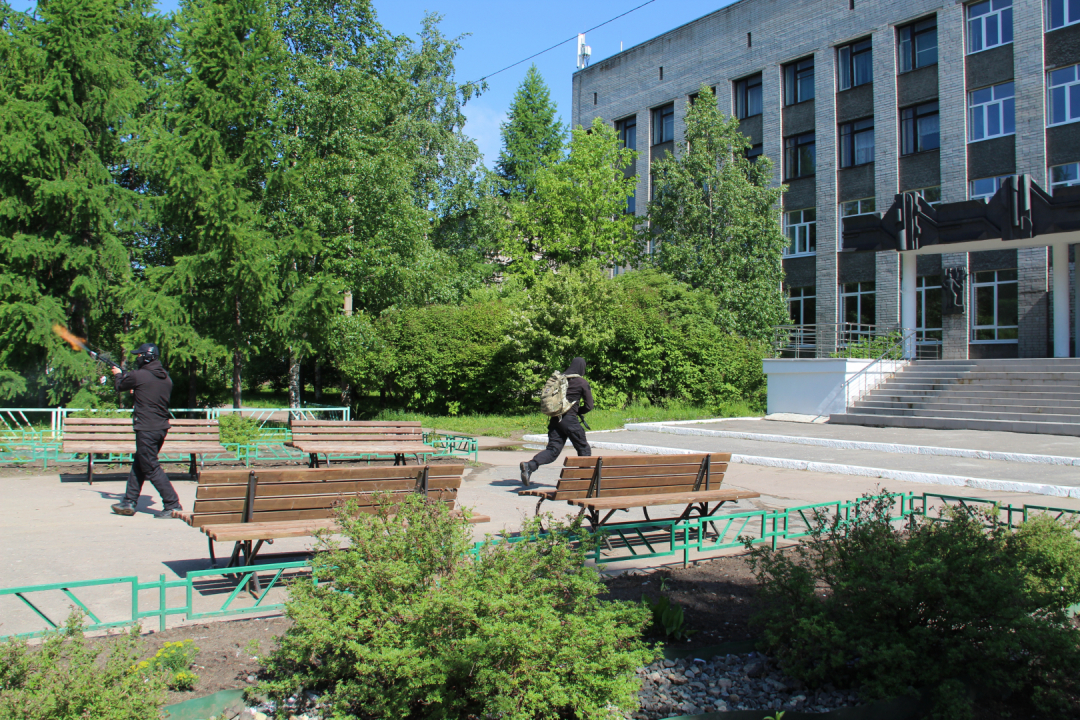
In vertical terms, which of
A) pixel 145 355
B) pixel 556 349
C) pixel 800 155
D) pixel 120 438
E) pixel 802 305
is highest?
pixel 800 155

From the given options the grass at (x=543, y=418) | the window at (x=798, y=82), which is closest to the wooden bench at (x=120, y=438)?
the grass at (x=543, y=418)

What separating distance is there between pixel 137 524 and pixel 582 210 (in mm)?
26675

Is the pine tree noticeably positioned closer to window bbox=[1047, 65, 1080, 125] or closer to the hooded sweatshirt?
the hooded sweatshirt

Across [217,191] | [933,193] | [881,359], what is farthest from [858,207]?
[217,191]

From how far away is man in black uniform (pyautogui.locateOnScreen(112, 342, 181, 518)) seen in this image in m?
8.04

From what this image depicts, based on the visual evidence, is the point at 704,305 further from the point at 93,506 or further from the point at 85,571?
the point at 85,571

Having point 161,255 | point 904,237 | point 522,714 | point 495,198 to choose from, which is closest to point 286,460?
point 522,714

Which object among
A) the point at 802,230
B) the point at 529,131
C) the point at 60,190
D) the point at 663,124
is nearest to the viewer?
the point at 60,190

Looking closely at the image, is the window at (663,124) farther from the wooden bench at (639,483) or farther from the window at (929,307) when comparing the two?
the wooden bench at (639,483)

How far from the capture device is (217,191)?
17.3 meters

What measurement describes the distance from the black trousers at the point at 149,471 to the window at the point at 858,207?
29049 mm

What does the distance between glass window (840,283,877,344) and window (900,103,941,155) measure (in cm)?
554

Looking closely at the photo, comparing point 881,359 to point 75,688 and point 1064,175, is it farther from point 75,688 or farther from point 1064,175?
point 75,688

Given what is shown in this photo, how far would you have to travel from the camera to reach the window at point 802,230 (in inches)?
1302
